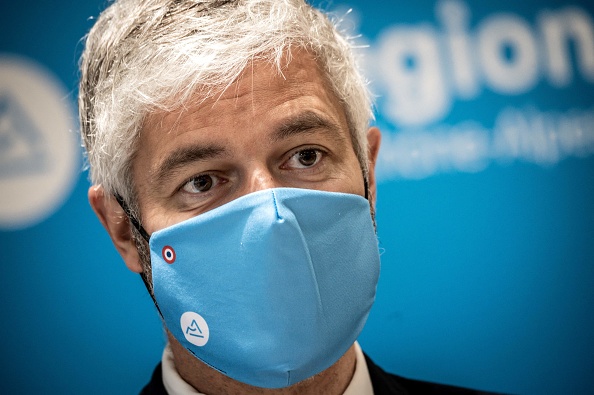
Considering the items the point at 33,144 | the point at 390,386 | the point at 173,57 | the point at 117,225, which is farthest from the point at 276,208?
the point at 33,144

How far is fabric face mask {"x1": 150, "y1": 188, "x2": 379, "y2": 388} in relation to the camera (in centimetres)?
117

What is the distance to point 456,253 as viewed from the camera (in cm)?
231

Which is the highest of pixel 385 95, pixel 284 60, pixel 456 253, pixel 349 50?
pixel 284 60

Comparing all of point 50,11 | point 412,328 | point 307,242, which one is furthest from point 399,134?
point 50,11

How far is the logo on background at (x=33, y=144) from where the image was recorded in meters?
1.85

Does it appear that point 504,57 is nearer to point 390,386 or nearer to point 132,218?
point 390,386

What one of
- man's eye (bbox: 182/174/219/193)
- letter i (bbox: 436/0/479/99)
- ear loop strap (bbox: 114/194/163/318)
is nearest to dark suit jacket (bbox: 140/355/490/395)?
ear loop strap (bbox: 114/194/163/318)

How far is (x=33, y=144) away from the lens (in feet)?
6.15

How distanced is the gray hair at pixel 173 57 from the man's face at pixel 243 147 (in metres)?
0.03

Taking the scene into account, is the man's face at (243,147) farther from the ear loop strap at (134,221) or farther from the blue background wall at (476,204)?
the blue background wall at (476,204)

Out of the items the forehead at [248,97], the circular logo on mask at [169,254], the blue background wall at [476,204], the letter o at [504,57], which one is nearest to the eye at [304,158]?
the forehead at [248,97]

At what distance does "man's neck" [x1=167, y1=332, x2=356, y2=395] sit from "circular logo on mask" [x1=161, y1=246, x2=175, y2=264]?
Result: 314 mm

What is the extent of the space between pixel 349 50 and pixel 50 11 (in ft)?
3.15

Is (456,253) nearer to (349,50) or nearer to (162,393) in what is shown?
(349,50)
